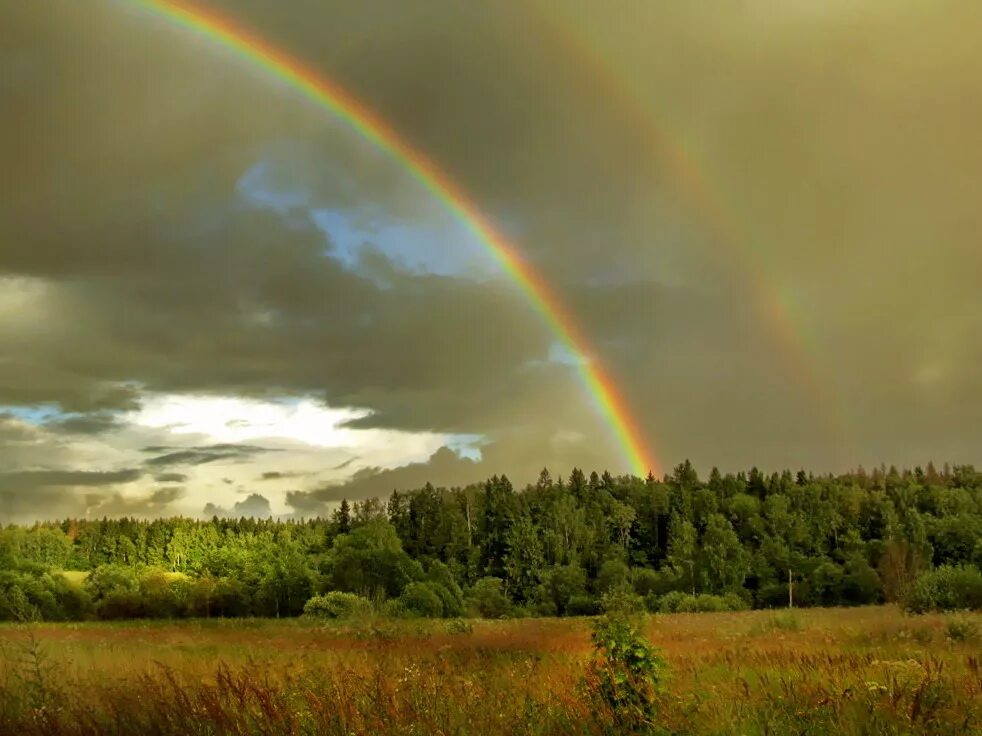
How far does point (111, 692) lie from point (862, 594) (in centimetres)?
10306

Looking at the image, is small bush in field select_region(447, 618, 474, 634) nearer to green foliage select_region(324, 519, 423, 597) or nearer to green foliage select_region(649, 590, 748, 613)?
green foliage select_region(649, 590, 748, 613)

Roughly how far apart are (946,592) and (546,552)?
3889 inches

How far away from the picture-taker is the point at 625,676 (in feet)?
22.2

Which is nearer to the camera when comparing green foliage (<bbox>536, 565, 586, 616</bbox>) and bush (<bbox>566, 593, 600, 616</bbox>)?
bush (<bbox>566, 593, 600, 616</bbox>)

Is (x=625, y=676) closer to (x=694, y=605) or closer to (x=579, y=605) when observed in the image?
(x=694, y=605)

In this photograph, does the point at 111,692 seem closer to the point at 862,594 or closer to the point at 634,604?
the point at 634,604

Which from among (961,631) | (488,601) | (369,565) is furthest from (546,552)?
(961,631)

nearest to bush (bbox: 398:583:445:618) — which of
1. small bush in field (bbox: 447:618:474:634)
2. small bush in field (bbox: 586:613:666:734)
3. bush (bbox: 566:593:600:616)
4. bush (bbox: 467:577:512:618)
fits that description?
small bush in field (bbox: 447:618:474:634)

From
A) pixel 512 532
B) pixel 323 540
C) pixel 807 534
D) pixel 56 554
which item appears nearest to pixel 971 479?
pixel 807 534

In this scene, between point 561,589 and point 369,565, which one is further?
point 561,589

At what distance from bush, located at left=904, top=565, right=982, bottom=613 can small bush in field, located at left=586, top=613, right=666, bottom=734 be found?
35.0 metres

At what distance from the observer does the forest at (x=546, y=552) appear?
253ft

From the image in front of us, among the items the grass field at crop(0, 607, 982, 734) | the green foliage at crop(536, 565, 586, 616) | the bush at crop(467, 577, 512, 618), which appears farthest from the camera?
the green foliage at crop(536, 565, 586, 616)

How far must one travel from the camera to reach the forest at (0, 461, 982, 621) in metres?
77.0
